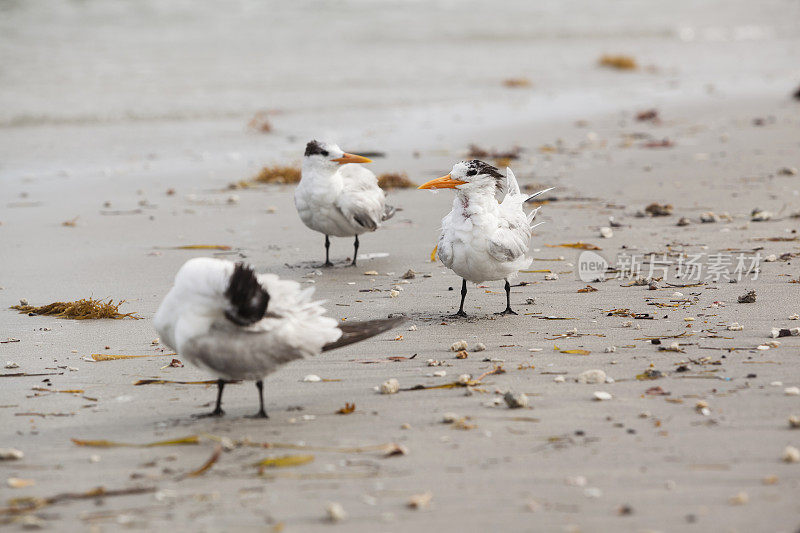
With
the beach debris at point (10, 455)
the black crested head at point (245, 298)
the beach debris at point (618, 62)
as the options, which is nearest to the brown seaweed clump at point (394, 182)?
the black crested head at point (245, 298)

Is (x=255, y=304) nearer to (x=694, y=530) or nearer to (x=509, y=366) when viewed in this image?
(x=509, y=366)

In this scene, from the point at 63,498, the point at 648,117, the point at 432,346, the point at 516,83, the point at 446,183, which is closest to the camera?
the point at 63,498

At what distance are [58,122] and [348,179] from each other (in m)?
9.11

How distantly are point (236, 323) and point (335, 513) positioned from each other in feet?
4.03

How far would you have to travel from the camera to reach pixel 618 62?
71.5 ft

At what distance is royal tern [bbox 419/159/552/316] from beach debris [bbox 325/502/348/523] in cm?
288

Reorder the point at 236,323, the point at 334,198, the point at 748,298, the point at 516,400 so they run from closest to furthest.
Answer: the point at 236,323 → the point at 516,400 → the point at 748,298 → the point at 334,198

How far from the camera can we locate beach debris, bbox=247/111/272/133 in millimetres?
14305

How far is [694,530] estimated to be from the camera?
3.16 m

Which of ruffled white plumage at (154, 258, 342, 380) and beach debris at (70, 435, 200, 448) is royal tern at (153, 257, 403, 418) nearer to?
ruffled white plumage at (154, 258, 342, 380)

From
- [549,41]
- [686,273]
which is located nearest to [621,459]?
[686,273]

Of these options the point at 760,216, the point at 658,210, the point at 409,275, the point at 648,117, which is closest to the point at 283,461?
the point at 409,275

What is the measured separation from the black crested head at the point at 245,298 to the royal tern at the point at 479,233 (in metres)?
2.11

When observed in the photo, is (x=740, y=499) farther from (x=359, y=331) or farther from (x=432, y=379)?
(x=359, y=331)
